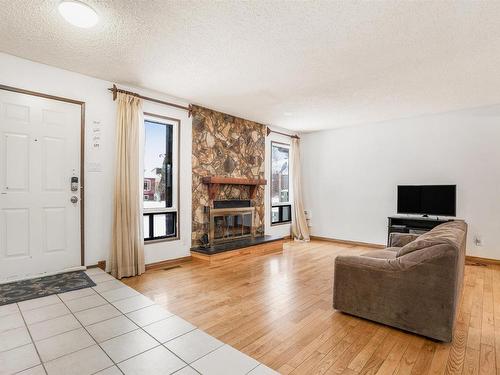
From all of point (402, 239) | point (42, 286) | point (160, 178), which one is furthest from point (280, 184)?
point (42, 286)

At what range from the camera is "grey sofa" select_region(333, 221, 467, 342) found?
215cm

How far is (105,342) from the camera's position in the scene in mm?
2090

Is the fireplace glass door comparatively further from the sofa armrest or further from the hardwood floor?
the sofa armrest

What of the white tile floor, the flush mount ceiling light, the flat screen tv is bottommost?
the white tile floor

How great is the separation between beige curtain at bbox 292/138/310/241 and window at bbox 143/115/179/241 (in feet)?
10.5

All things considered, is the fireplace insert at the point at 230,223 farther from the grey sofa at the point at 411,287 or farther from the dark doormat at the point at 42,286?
the grey sofa at the point at 411,287

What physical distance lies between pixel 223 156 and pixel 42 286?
336 centimetres

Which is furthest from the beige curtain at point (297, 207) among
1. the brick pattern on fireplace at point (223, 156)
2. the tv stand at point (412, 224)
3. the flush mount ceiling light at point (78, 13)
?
the flush mount ceiling light at point (78, 13)

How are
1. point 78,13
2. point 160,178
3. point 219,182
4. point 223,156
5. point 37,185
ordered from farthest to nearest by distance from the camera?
point 223,156
point 219,182
point 160,178
point 37,185
point 78,13

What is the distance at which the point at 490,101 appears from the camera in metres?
4.41

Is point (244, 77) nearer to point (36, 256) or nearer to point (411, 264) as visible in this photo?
point (411, 264)

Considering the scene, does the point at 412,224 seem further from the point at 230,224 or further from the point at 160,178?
the point at 160,178

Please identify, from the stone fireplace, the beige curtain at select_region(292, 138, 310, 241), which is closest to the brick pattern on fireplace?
the stone fireplace

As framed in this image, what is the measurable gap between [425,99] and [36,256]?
235 inches
